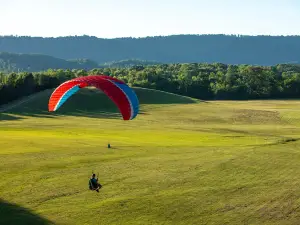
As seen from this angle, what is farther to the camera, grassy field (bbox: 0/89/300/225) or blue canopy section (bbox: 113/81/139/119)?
blue canopy section (bbox: 113/81/139/119)

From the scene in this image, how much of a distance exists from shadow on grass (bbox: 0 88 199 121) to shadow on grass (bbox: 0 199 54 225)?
57293mm

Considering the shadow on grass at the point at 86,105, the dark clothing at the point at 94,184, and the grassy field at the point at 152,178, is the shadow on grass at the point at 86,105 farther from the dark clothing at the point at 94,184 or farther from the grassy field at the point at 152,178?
the dark clothing at the point at 94,184

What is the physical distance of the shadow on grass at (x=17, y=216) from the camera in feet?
72.3

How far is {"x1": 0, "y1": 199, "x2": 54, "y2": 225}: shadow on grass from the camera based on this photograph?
22.0 meters

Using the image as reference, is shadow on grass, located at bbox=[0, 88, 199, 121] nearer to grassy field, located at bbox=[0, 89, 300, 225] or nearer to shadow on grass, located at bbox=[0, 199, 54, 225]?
grassy field, located at bbox=[0, 89, 300, 225]

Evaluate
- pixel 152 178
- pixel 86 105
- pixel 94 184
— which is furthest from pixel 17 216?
pixel 86 105

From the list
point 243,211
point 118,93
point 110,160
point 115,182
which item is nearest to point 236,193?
point 243,211

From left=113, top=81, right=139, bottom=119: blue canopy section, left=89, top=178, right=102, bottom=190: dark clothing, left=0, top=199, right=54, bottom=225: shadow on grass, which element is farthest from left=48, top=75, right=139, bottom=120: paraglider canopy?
left=0, top=199, right=54, bottom=225: shadow on grass

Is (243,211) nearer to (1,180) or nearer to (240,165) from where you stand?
(240,165)

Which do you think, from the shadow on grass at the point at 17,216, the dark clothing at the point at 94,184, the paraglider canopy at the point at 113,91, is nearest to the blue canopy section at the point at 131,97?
the paraglider canopy at the point at 113,91

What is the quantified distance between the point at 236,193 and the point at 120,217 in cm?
770

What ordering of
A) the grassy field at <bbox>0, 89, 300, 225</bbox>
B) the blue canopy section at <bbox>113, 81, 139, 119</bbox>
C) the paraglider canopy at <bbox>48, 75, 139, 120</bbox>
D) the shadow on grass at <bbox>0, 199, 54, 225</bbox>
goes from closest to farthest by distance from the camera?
the shadow on grass at <bbox>0, 199, 54, 225</bbox> < the grassy field at <bbox>0, 89, 300, 225</bbox> < the paraglider canopy at <bbox>48, 75, 139, 120</bbox> < the blue canopy section at <bbox>113, 81, 139, 119</bbox>

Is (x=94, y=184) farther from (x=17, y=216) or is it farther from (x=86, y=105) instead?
(x=86, y=105)

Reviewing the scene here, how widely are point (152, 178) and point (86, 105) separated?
68.0m
